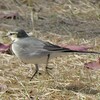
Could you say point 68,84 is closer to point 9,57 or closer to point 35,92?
point 35,92

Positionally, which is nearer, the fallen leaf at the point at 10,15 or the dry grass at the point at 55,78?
the dry grass at the point at 55,78

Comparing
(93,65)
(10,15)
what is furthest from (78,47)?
(10,15)

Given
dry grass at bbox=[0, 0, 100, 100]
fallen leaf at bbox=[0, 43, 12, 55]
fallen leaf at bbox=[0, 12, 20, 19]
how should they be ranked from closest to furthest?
dry grass at bbox=[0, 0, 100, 100] < fallen leaf at bbox=[0, 43, 12, 55] < fallen leaf at bbox=[0, 12, 20, 19]

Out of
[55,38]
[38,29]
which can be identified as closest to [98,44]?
[55,38]

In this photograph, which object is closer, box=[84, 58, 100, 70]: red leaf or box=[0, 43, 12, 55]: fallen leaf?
box=[84, 58, 100, 70]: red leaf

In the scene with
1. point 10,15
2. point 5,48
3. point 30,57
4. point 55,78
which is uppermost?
point 30,57

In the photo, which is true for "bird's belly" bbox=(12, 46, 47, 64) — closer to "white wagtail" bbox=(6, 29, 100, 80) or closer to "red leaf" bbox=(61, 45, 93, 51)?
"white wagtail" bbox=(6, 29, 100, 80)

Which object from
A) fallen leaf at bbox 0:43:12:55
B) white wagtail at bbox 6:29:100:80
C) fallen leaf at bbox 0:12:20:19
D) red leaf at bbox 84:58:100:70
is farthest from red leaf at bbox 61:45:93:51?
fallen leaf at bbox 0:12:20:19

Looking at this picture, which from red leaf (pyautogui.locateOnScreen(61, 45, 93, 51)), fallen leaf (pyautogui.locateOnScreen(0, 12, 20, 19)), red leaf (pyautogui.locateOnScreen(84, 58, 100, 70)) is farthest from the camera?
fallen leaf (pyautogui.locateOnScreen(0, 12, 20, 19))

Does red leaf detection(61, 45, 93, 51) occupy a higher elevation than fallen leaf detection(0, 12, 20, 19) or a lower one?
higher

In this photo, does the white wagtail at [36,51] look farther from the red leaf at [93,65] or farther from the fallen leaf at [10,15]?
the fallen leaf at [10,15]

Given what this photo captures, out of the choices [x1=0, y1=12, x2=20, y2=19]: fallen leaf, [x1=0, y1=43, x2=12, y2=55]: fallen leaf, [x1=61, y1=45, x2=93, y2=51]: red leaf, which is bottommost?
[x1=0, y1=12, x2=20, y2=19]: fallen leaf

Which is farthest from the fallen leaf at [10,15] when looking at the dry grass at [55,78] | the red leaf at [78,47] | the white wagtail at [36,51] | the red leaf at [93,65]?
the white wagtail at [36,51]

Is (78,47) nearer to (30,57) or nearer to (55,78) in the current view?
(55,78)
